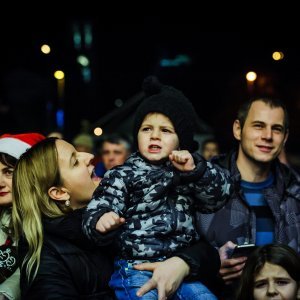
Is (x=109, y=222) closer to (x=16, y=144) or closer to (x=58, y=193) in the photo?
(x=58, y=193)

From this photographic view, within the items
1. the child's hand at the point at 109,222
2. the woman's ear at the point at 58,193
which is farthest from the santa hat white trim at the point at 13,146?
the child's hand at the point at 109,222

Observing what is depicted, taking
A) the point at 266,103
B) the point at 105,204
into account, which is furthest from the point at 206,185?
the point at 266,103

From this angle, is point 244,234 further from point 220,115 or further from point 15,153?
point 220,115

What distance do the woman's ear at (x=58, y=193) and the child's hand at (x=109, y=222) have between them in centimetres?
51

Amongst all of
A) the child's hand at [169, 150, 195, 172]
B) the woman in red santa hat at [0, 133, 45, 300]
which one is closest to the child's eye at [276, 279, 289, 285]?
the child's hand at [169, 150, 195, 172]

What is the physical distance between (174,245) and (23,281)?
90cm

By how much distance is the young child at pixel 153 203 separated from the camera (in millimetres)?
3355

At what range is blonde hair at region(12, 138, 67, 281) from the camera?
11.3 ft

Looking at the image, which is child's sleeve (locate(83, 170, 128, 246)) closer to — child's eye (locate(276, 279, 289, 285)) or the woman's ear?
the woman's ear

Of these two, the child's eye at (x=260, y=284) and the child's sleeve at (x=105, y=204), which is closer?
the child's sleeve at (x=105, y=204)

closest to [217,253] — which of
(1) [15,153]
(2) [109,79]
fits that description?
(1) [15,153]

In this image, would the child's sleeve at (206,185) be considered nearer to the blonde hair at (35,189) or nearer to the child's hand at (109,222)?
the child's hand at (109,222)

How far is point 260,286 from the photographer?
3666mm

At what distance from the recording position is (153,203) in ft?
11.5
